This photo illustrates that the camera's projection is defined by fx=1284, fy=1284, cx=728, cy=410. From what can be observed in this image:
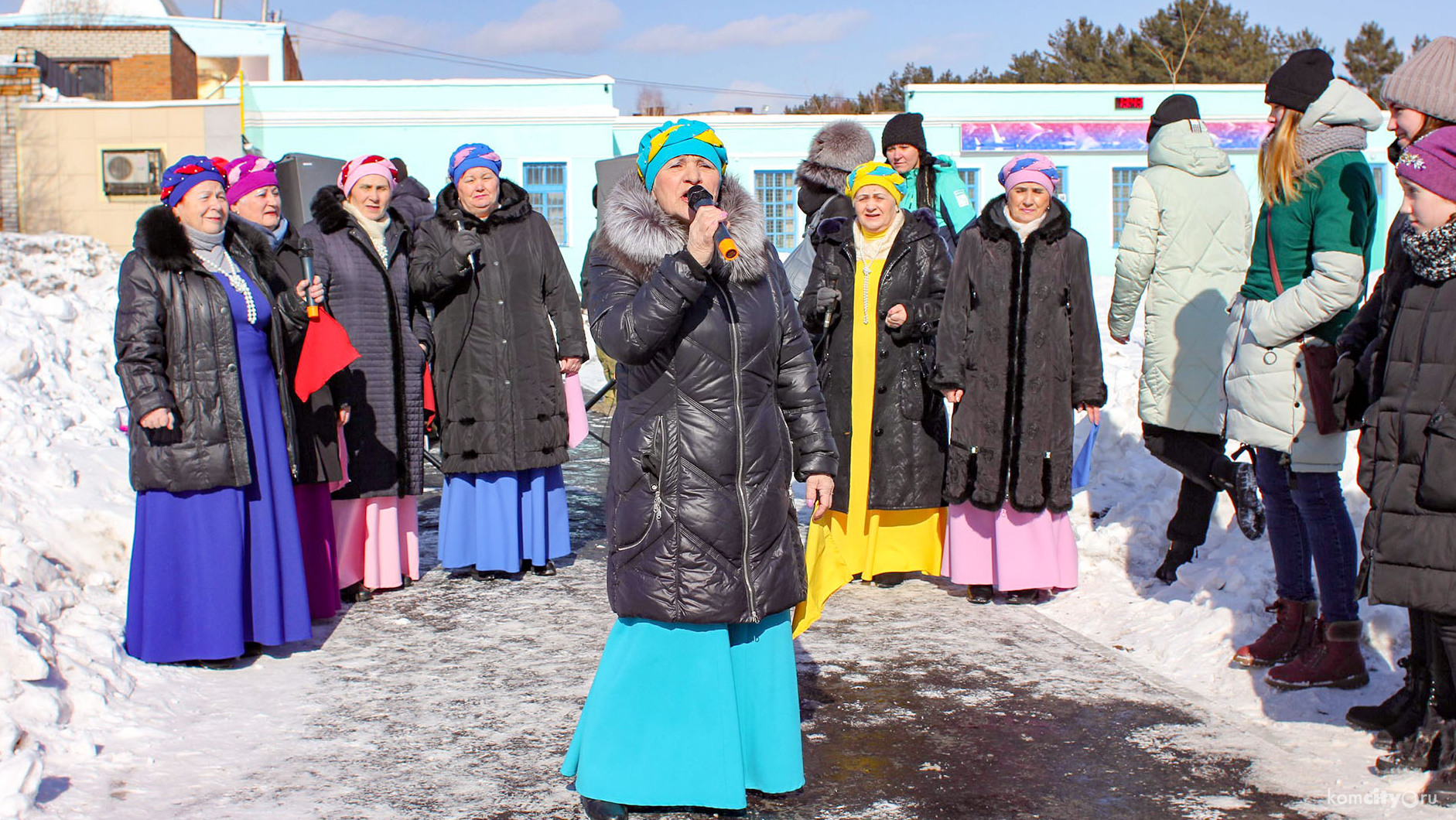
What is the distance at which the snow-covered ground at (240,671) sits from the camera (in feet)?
13.1

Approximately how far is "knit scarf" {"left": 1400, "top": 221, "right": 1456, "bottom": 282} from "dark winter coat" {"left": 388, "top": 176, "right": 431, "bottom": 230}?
21.2 ft

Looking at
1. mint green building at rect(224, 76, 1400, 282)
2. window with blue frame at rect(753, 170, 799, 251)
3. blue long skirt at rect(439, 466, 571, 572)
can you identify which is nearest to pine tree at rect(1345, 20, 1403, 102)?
mint green building at rect(224, 76, 1400, 282)

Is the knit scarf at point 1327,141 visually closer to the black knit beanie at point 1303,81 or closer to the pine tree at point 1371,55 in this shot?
the black knit beanie at point 1303,81

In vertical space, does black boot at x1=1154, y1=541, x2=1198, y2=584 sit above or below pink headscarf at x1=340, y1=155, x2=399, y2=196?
below

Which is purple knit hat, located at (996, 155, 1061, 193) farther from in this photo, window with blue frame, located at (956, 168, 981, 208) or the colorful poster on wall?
the colorful poster on wall

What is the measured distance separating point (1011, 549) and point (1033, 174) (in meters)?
1.81

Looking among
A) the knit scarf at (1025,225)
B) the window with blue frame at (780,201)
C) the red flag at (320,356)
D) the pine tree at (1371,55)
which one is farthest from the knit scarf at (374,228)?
the pine tree at (1371,55)

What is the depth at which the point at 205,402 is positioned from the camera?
17.0 feet

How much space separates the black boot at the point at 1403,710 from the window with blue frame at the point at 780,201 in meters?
26.8

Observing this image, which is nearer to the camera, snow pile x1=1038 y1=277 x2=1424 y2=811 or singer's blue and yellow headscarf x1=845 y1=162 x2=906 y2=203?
snow pile x1=1038 y1=277 x2=1424 y2=811

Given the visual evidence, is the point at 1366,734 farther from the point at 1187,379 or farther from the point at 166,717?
the point at 166,717

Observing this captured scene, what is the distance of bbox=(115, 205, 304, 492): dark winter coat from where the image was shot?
16.6 ft

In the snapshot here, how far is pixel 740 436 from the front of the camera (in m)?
3.63

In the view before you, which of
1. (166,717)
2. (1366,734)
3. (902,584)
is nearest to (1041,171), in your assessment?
(902,584)
